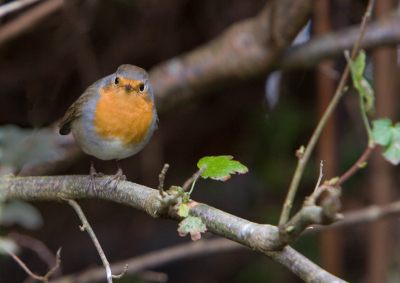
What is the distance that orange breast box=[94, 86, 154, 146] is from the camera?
2500 millimetres

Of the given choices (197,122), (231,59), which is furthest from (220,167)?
(197,122)

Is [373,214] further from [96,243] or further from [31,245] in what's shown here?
[31,245]

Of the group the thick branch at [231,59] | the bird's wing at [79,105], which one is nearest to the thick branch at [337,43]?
the thick branch at [231,59]

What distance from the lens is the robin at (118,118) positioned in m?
2.50

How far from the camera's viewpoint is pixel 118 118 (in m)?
2.52

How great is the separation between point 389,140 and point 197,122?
122 inches

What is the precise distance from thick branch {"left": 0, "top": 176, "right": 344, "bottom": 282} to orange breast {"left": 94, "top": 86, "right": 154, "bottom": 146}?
424mm

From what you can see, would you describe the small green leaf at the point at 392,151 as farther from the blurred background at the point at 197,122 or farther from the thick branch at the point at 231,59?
the blurred background at the point at 197,122

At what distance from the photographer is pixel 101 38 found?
4125mm

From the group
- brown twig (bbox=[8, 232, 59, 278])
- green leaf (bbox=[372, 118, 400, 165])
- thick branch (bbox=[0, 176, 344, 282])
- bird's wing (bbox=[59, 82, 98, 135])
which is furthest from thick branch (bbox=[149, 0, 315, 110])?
green leaf (bbox=[372, 118, 400, 165])

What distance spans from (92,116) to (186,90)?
1.11m

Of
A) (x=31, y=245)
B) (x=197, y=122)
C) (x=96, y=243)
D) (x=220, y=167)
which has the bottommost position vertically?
(x=31, y=245)

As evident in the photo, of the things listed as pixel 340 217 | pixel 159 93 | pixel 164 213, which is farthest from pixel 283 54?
pixel 340 217

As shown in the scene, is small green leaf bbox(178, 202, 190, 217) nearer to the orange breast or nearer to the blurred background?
the orange breast
